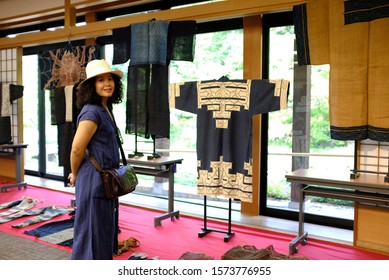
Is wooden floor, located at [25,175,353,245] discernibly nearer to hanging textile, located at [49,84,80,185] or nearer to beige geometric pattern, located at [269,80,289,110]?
hanging textile, located at [49,84,80,185]

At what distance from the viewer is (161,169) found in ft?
13.3

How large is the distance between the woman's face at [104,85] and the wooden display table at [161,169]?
1.61 m

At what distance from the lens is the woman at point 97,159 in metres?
2.19

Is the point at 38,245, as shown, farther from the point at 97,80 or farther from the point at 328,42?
the point at 328,42

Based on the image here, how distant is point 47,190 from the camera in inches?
219

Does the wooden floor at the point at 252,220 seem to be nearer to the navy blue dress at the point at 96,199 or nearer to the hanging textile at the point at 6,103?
the hanging textile at the point at 6,103

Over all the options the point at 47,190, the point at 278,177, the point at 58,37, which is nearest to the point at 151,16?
the point at 58,37

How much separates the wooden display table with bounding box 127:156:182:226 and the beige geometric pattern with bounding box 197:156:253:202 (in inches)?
16.7

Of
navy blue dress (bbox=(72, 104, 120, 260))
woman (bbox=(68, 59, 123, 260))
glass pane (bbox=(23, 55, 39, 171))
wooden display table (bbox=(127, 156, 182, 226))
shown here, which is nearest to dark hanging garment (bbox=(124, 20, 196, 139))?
wooden display table (bbox=(127, 156, 182, 226))

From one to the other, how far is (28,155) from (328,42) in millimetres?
5775

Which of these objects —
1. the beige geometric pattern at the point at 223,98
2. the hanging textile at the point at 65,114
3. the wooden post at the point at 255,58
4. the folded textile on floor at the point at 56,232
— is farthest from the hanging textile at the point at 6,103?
the wooden post at the point at 255,58

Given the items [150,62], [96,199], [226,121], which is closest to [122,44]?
[150,62]

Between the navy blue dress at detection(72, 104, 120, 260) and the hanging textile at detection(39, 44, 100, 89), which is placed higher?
the hanging textile at detection(39, 44, 100, 89)

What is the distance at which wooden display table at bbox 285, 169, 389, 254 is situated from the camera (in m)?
3.02
